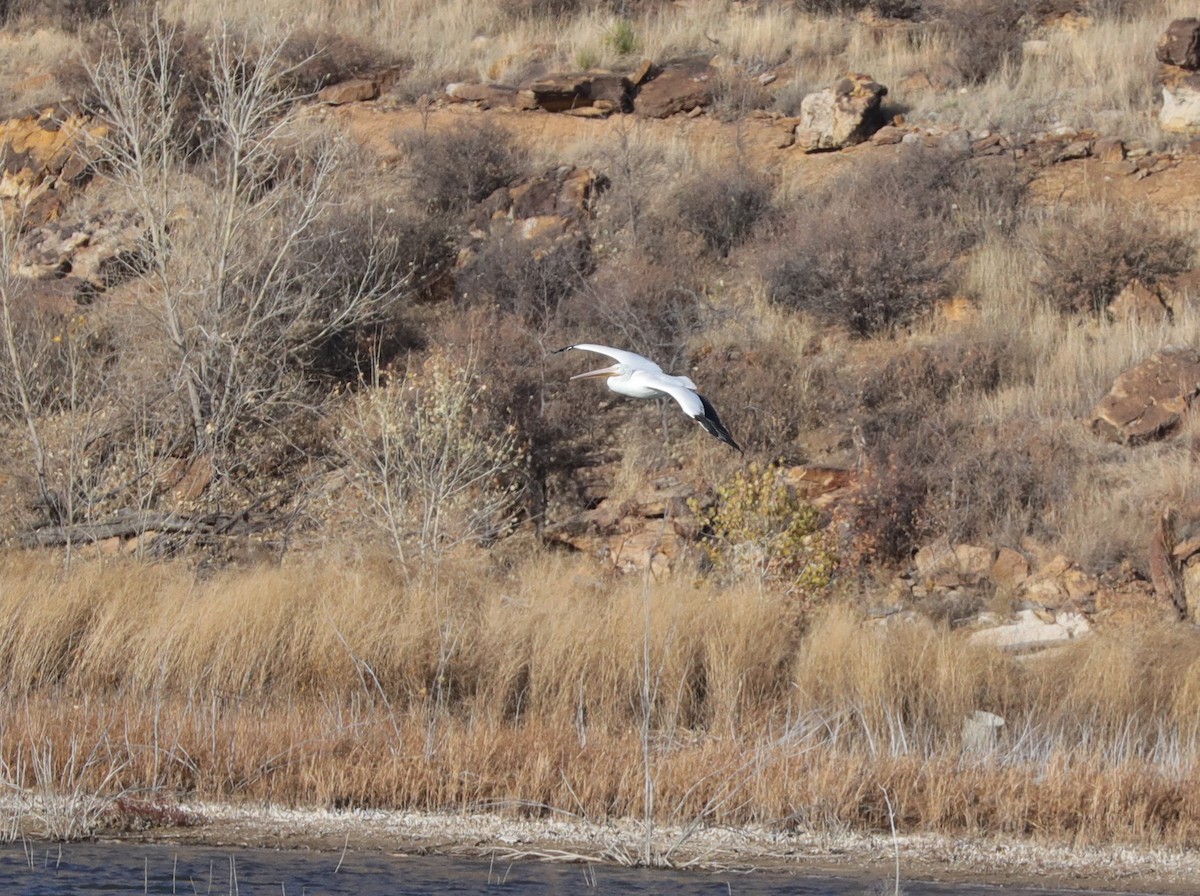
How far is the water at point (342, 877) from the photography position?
19.8 ft

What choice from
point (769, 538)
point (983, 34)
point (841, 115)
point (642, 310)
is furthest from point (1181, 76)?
point (769, 538)

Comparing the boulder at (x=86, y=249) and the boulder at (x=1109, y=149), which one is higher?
the boulder at (x=1109, y=149)

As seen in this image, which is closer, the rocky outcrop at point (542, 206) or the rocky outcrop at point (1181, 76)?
the rocky outcrop at point (1181, 76)

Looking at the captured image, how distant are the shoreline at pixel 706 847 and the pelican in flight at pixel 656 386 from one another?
1977mm

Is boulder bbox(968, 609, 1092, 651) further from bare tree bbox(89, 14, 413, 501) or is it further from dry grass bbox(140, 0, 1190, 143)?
dry grass bbox(140, 0, 1190, 143)

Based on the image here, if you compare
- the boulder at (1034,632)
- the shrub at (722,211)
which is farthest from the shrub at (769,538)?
the shrub at (722,211)

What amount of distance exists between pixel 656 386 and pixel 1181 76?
12.2 metres

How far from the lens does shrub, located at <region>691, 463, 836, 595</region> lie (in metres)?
A: 11.3

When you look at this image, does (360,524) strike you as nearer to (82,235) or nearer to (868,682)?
(868,682)

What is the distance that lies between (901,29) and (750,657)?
1554cm

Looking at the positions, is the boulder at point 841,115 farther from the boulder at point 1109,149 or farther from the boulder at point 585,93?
the boulder at point 1109,149

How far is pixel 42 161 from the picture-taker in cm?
2038

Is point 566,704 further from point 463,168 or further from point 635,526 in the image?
point 463,168

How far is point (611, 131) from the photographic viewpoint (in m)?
19.8
